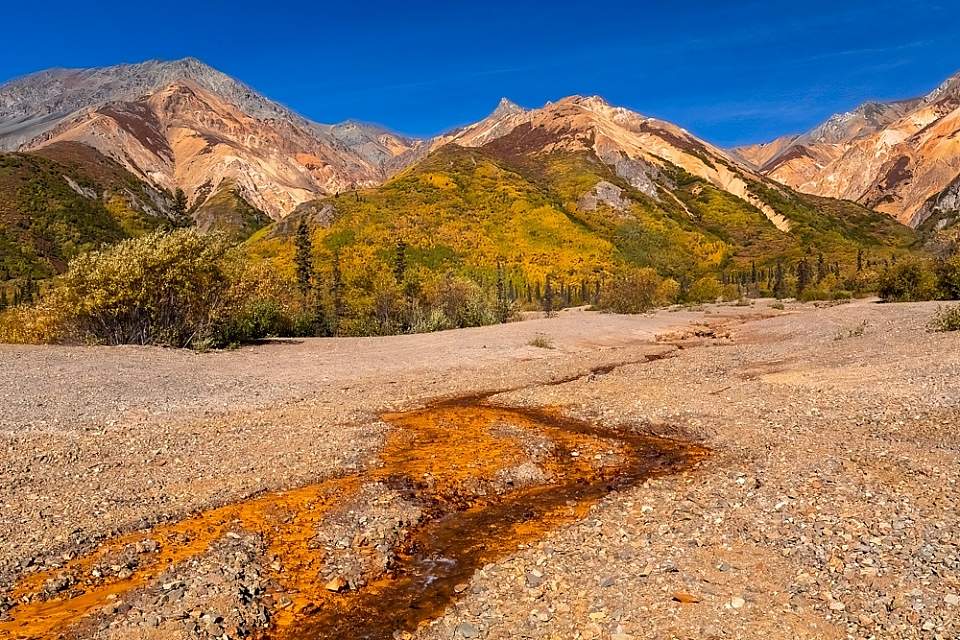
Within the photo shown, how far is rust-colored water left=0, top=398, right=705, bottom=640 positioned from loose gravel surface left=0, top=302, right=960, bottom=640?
35 cm

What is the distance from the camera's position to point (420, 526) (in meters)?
11.6

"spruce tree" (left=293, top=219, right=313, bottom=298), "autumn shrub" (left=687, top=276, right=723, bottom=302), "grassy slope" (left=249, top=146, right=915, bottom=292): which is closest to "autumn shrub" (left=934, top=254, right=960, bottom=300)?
"autumn shrub" (left=687, top=276, right=723, bottom=302)

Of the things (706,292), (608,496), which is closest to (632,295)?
(706,292)

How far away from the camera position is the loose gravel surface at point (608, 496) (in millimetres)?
7879

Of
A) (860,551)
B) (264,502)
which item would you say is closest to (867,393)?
(860,551)

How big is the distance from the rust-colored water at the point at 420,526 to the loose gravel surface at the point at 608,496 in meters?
0.35

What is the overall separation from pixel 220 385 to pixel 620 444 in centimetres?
1720

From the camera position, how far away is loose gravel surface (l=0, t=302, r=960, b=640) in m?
7.88

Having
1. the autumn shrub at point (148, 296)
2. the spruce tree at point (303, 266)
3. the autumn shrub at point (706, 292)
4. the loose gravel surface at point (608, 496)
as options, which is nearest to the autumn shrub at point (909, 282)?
the autumn shrub at point (706, 292)

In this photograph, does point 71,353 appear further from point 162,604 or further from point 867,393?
point 867,393

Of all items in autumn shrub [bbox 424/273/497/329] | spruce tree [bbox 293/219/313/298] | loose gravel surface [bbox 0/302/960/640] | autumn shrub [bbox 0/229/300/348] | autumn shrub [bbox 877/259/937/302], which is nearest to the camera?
loose gravel surface [bbox 0/302/960/640]

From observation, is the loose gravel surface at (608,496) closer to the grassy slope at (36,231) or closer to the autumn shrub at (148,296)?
the autumn shrub at (148,296)

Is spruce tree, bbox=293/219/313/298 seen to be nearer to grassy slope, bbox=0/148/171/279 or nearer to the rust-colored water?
the rust-colored water

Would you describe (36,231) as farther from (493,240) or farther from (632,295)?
(632,295)
